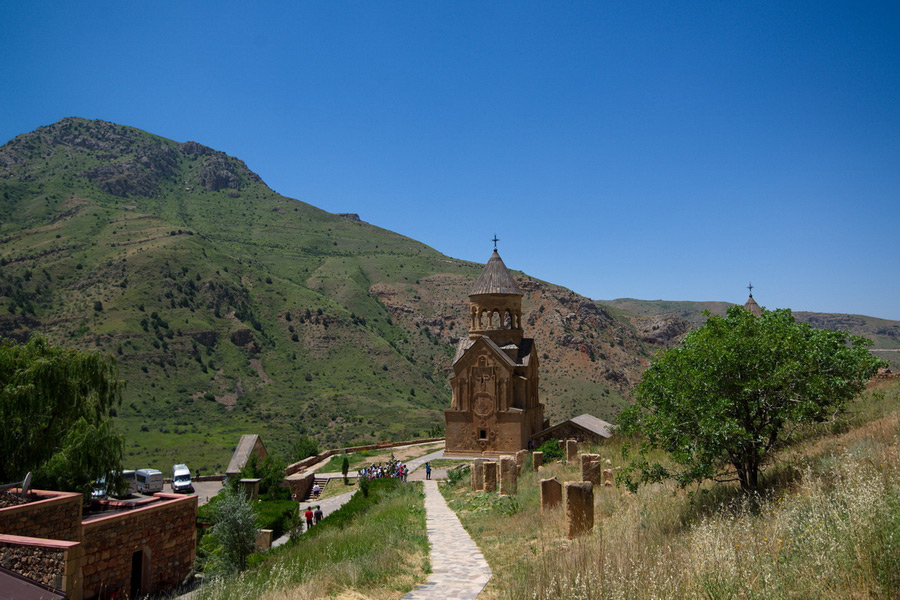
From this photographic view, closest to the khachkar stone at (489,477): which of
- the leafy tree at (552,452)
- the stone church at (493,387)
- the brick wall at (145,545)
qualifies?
the leafy tree at (552,452)

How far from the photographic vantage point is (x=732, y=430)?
7957 mm

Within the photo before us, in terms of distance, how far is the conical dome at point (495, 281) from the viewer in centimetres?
3069

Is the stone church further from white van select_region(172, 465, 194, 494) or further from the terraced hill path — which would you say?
the terraced hill path

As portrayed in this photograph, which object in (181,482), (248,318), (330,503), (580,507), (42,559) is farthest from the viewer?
(248,318)

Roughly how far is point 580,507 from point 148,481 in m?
23.9

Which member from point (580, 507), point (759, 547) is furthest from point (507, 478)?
point (759, 547)

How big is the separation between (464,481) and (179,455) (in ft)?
86.3

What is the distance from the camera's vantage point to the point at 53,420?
17.8 metres

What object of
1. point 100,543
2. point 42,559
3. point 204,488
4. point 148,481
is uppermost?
point 42,559

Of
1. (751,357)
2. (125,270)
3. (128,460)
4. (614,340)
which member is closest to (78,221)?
(125,270)

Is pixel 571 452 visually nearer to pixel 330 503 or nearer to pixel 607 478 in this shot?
pixel 607 478

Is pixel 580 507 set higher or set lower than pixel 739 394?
lower

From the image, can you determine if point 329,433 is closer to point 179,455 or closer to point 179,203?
point 179,455

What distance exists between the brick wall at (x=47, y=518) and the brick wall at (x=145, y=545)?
438 mm
